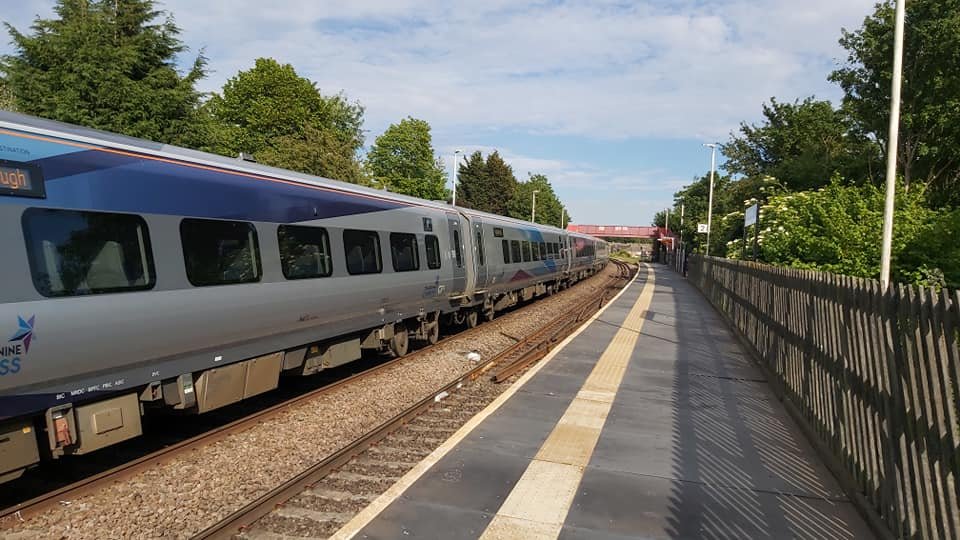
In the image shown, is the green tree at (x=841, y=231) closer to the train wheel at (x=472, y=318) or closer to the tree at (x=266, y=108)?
the train wheel at (x=472, y=318)

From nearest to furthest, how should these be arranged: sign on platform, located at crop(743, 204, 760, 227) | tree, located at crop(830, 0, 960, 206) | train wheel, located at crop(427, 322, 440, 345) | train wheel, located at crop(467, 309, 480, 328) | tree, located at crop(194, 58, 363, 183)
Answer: train wheel, located at crop(427, 322, 440, 345), train wheel, located at crop(467, 309, 480, 328), sign on platform, located at crop(743, 204, 760, 227), tree, located at crop(830, 0, 960, 206), tree, located at crop(194, 58, 363, 183)

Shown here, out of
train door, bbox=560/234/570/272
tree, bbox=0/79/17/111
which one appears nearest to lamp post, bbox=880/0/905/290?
train door, bbox=560/234/570/272

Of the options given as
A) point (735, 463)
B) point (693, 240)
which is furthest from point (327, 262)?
point (693, 240)

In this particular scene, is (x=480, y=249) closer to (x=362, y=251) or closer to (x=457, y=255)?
(x=457, y=255)

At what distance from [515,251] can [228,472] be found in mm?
14156

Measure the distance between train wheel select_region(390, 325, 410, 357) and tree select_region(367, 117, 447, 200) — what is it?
50635 mm

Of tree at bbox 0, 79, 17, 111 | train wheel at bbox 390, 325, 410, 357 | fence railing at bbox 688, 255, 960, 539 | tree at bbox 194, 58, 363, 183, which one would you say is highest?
tree at bbox 194, 58, 363, 183

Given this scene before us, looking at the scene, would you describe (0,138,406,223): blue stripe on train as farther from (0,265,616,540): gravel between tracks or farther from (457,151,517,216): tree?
(457,151,517,216): tree

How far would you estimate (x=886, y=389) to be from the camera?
4.49 m

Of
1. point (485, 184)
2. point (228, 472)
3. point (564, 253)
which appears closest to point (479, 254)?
point (228, 472)

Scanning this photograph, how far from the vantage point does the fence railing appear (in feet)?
11.7

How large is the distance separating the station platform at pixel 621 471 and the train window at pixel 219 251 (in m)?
2.98

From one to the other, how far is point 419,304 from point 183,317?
6.15 meters

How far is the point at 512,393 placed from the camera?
8453 mm
